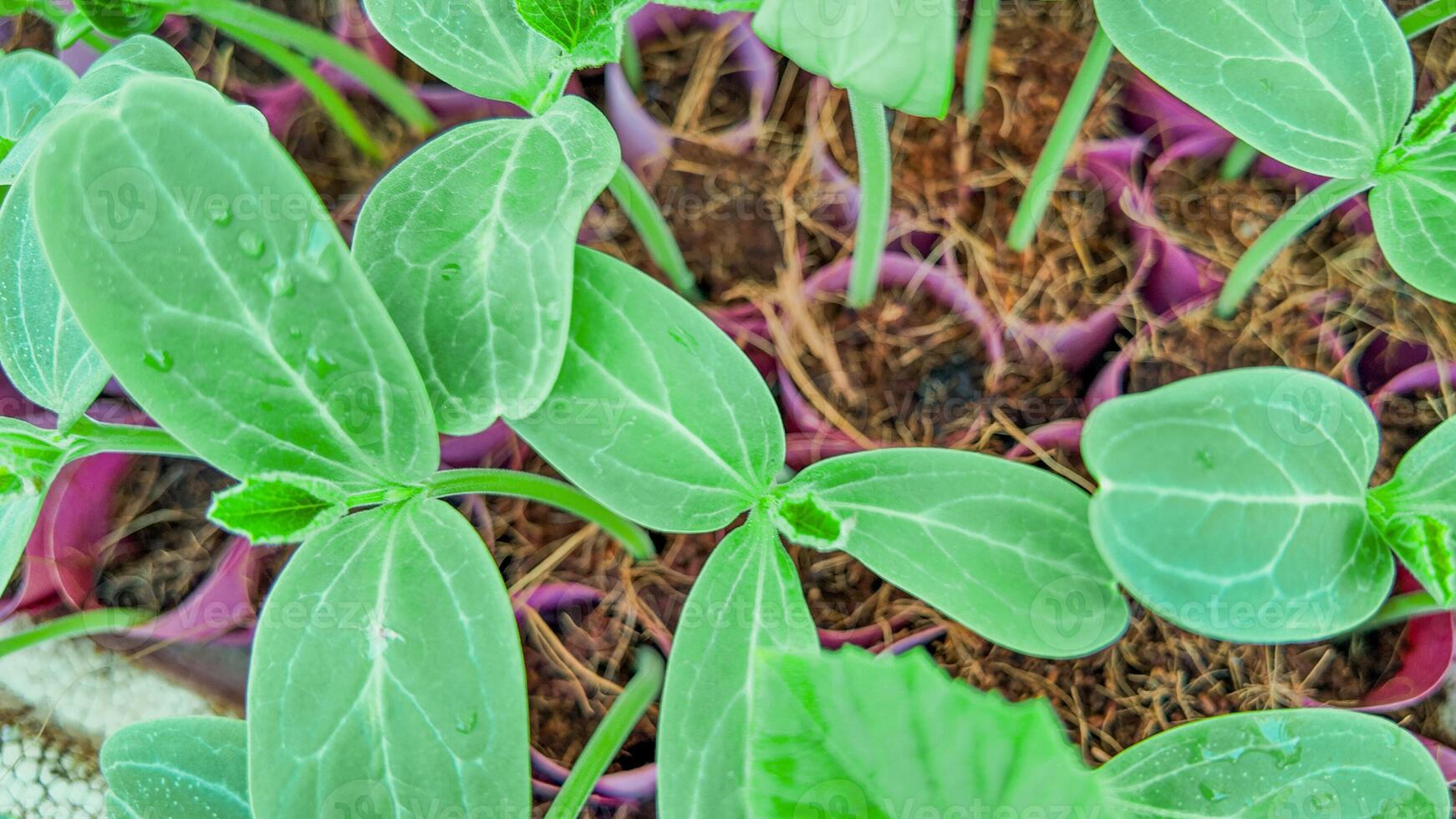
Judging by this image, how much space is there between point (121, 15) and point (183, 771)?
20.6 inches

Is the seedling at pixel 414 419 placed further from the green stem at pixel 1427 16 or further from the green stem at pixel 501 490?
the green stem at pixel 1427 16

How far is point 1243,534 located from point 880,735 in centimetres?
22

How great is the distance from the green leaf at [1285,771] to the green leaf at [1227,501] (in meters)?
0.07

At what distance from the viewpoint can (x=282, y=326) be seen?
474mm

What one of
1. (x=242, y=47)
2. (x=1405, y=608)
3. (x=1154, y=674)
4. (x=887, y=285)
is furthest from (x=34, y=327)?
(x=1405, y=608)

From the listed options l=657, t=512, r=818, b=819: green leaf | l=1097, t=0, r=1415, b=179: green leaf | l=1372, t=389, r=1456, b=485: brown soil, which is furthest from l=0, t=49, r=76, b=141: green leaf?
l=1372, t=389, r=1456, b=485: brown soil

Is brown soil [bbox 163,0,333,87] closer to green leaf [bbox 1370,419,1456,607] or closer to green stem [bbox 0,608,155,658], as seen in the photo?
green stem [bbox 0,608,155,658]

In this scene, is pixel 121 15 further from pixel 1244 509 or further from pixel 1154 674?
pixel 1154 674

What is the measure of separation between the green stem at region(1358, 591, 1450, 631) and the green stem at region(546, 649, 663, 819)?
550mm

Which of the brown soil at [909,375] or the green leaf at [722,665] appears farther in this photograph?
the brown soil at [909,375]

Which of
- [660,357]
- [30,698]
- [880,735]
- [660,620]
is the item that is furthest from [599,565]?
[30,698]

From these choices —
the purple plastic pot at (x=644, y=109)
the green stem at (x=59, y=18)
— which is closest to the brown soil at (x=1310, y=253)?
the purple plastic pot at (x=644, y=109)

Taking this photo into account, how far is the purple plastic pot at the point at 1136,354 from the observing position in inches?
31.7

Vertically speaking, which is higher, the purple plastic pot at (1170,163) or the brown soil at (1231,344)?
the purple plastic pot at (1170,163)
